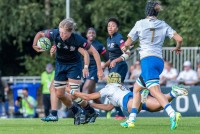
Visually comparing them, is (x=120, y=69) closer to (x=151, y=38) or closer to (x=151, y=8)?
(x=151, y=38)

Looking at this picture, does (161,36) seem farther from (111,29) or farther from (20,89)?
(20,89)

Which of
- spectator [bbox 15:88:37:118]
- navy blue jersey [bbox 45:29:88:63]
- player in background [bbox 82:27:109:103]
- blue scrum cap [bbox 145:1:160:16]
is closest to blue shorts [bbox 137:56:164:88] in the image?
blue scrum cap [bbox 145:1:160:16]

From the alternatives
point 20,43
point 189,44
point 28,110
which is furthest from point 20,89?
point 189,44

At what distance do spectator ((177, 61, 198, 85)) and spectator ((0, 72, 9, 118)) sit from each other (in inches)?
239

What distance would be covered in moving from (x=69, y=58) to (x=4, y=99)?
12726 millimetres

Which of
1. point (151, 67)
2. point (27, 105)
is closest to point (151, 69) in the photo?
point (151, 67)

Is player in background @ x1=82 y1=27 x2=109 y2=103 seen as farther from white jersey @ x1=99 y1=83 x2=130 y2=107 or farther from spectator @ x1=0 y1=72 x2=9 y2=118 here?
spectator @ x1=0 y1=72 x2=9 y2=118

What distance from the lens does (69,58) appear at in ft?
60.3

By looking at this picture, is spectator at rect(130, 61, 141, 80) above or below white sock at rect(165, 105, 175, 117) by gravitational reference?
below

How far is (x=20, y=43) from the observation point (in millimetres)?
35062

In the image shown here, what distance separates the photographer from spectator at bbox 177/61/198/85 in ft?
92.2

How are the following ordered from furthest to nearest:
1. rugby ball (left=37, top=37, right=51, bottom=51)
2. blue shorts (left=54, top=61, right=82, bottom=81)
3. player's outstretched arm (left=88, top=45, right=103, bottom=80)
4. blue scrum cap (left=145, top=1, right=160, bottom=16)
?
1. rugby ball (left=37, top=37, right=51, bottom=51)
2. blue shorts (left=54, top=61, right=82, bottom=81)
3. player's outstretched arm (left=88, top=45, right=103, bottom=80)
4. blue scrum cap (left=145, top=1, right=160, bottom=16)

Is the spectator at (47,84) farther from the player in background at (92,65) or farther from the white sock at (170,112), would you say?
the white sock at (170,112)

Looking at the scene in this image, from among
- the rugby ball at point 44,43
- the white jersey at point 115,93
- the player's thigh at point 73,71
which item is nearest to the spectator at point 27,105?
the white jersey at point 115,93
